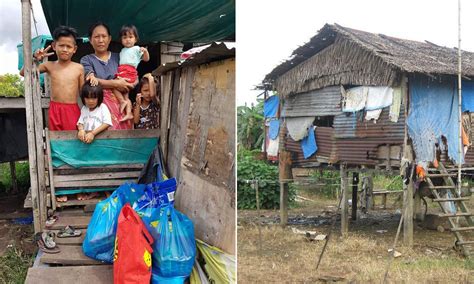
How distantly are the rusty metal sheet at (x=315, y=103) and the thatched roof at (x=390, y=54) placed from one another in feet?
2.51

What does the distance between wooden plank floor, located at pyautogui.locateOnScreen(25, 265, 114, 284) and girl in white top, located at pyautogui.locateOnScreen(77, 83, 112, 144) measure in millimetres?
1181

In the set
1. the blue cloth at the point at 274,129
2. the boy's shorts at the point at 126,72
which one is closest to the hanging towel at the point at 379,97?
the blue cloth at the point at 274,129

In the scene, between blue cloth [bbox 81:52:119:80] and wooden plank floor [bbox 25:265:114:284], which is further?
blue cloth [bbox 81:52:119:80]

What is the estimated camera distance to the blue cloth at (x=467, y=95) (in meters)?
7.91

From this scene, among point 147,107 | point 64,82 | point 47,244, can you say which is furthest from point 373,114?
point 47,244

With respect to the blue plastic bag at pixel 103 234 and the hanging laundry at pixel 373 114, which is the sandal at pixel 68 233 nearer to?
the blue plastic bag at pixel 103 234

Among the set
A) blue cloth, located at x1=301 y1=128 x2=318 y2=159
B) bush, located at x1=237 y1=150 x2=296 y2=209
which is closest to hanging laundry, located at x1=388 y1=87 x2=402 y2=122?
blue cloth, located at x1=301 y1=128 x2=318 y2=159

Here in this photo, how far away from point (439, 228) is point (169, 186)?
765 centimetres

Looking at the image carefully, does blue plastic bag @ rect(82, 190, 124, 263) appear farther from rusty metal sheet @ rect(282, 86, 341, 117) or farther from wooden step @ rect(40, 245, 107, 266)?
rusty metal sheet @ rect(282, 86, 341, 117)

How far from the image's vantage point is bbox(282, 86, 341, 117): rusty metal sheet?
8398 millimetres

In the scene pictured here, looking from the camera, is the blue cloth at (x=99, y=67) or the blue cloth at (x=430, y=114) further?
the blue cloth at (x=430, y=114)

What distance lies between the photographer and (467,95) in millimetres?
7926

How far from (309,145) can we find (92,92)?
5970 millimetres

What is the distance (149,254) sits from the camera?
2.64 meters
